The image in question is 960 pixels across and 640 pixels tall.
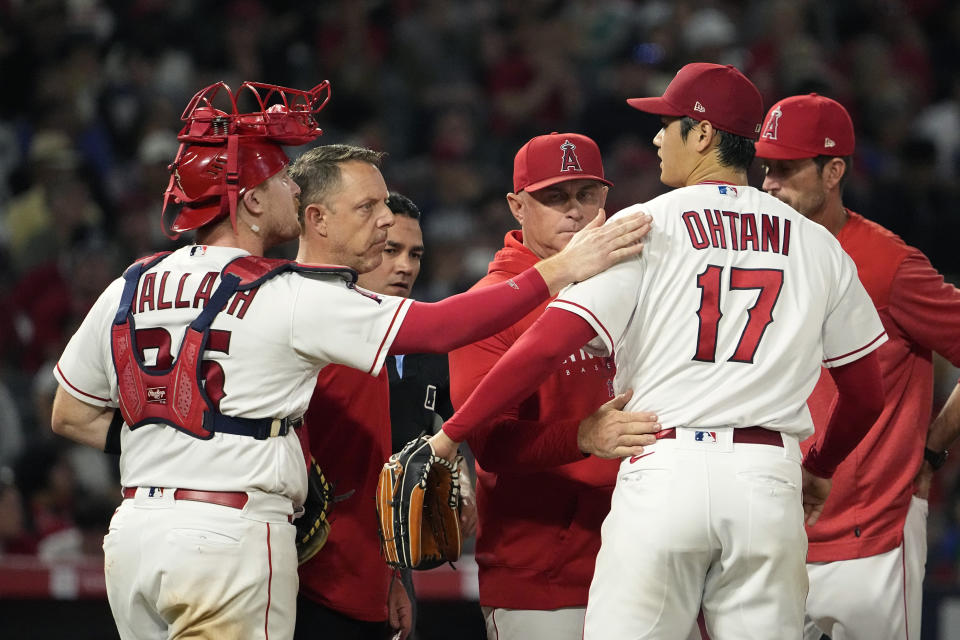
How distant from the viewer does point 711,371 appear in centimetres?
337

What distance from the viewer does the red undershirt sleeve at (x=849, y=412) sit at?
3.74m

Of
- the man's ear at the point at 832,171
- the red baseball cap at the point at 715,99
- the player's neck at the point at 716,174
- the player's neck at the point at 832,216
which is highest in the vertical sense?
the red baseball cap at the point at 715,99

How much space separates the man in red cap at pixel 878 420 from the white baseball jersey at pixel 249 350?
186 centimetres

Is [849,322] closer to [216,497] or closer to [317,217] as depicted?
[317,217]

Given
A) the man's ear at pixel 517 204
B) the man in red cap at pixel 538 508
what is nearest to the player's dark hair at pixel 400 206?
the man's ear at pixel 517 204

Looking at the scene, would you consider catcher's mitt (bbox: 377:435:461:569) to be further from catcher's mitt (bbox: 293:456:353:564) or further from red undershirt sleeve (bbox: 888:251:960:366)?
red undershirt sleeve (bbox: 888:251:960:366)

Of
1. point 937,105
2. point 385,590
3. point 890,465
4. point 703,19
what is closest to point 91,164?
point 703,19

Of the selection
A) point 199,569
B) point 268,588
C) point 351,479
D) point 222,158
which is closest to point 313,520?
point 351,479

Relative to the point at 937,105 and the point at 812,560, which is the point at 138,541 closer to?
the point at 812,560

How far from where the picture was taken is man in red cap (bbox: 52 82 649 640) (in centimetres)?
333

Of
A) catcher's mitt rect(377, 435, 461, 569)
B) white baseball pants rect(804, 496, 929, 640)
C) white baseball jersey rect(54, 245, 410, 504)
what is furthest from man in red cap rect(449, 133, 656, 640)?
white baseball pants rect(804, 496, 929, 640)

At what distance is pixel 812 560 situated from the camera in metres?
4.51

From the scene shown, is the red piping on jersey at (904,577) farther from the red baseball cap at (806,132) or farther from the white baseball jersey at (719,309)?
the red baseball cap at (806,132)

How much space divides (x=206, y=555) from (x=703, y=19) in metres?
9.02
